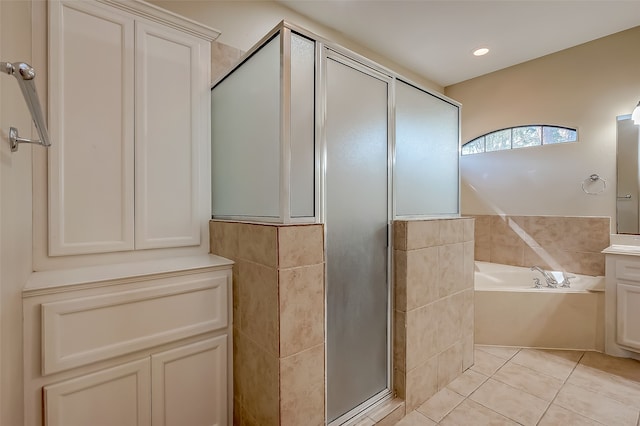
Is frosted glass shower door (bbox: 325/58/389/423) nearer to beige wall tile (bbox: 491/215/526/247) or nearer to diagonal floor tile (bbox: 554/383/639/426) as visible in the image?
diagonal floor tile (bbox: 554/383/639/426)

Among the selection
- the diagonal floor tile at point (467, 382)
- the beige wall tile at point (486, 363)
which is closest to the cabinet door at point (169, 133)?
the diagonal floor tile at point (467, 382)

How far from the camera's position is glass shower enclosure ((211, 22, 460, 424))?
4.42 ft

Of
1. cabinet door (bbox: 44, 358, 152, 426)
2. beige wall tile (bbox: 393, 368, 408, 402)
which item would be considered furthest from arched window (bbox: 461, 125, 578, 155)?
cabinet door (bbox: 44, 358, 152, 426)

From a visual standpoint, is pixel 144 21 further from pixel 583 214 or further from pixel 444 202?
pixel 583 214

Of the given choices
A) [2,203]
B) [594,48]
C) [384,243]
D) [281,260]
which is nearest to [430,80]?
[594,48]

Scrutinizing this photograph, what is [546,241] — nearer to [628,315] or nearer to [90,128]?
[628,315]

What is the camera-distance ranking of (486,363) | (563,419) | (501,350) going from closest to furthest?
1. (563,419)
2. (486,363)
3. (501,350)

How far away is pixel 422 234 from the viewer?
182 cm

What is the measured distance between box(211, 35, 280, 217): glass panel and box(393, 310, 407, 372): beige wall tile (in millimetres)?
999

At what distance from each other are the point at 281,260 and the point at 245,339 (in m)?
0.53

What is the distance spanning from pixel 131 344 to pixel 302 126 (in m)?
1.19

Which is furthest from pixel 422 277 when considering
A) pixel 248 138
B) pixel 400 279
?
pixel 248 138

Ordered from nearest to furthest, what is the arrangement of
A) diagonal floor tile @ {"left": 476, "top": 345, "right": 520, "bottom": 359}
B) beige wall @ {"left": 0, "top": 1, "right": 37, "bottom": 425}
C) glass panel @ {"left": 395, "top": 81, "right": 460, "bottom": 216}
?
beige wall @ {"left": 0, "top": 1, "right": 37, "bottom": 425}
glass panel @ {"left": 395, "top": 81, "right": 460, "bottom": 216}
diagonal floor tile @ {"left": 476, "top": 345, "right": 520, "bottom": 359}

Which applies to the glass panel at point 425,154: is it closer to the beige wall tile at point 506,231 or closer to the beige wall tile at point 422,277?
the beige wall tile at point 422,277
